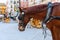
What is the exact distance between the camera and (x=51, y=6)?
8.64ft

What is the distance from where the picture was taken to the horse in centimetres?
262

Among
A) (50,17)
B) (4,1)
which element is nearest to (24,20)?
(50,17)

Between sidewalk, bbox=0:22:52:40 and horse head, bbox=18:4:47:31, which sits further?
sidewalk, bbox=0:22:52:40

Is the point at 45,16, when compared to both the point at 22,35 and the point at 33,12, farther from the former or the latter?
the point at 22,35

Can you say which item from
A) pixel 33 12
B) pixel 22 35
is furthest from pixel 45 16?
pixel 22 35

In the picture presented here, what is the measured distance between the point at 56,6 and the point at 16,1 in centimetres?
848

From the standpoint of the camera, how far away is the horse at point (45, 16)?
2617 millimetres

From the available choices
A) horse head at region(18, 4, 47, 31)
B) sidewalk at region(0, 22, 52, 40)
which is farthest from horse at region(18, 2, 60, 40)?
sidewalk at region(0, 22, 52, 40)

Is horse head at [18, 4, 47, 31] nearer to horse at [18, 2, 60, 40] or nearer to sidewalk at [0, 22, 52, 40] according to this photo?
horse at [18, 2, 60, 40]

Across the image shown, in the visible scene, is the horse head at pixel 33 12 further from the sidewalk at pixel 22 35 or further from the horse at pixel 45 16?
the sidewalk at pixel 22 35

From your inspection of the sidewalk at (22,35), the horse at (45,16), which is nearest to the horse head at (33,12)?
the horse at (45,16)

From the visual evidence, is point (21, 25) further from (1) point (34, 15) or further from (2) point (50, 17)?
(2) point (50, 17)

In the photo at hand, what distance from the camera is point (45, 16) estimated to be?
106 inches

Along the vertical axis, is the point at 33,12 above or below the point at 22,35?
above
